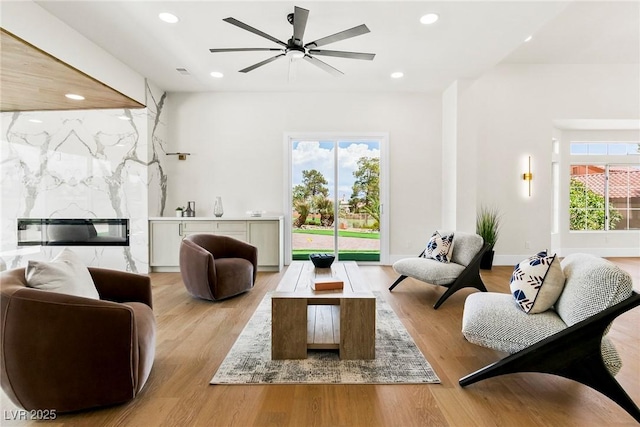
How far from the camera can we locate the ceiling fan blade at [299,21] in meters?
2.61

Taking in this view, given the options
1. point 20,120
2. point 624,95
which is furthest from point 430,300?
point 20,120

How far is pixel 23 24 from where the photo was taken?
305 cm

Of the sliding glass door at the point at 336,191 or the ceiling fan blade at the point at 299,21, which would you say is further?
the sliding glass door at the point at 336,191

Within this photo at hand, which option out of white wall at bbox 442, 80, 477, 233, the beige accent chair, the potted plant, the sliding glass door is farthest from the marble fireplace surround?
the potted plant

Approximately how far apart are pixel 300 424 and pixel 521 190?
5.61 meters

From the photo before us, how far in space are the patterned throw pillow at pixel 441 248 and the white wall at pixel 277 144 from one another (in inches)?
69.3

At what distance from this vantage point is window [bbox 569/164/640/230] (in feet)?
22.1

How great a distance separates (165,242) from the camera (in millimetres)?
5188

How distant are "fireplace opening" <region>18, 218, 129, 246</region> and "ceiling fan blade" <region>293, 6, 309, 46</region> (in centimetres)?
378

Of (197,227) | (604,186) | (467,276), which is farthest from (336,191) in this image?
(604,186)

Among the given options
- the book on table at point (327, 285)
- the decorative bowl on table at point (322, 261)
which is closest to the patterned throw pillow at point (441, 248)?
the decorative bowl on table at point (322, 261)

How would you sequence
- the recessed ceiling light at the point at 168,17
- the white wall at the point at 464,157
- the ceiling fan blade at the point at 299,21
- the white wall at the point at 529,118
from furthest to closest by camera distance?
the white wall at the point at 529,118, the white wall at the point at 464,157, the recessed ceiling light at the point at 168,17, the ceiling fan blade at the point at 299,21

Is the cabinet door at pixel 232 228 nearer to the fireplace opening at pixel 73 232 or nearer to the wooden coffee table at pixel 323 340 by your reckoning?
the fireplace opening at pixel 73 232

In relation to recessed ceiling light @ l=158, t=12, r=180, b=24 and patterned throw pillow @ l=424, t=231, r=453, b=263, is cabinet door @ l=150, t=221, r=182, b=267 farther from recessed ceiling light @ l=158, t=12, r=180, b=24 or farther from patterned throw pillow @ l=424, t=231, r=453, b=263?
patterned throw pillow @ l=424, t=231, r=453, b=263
